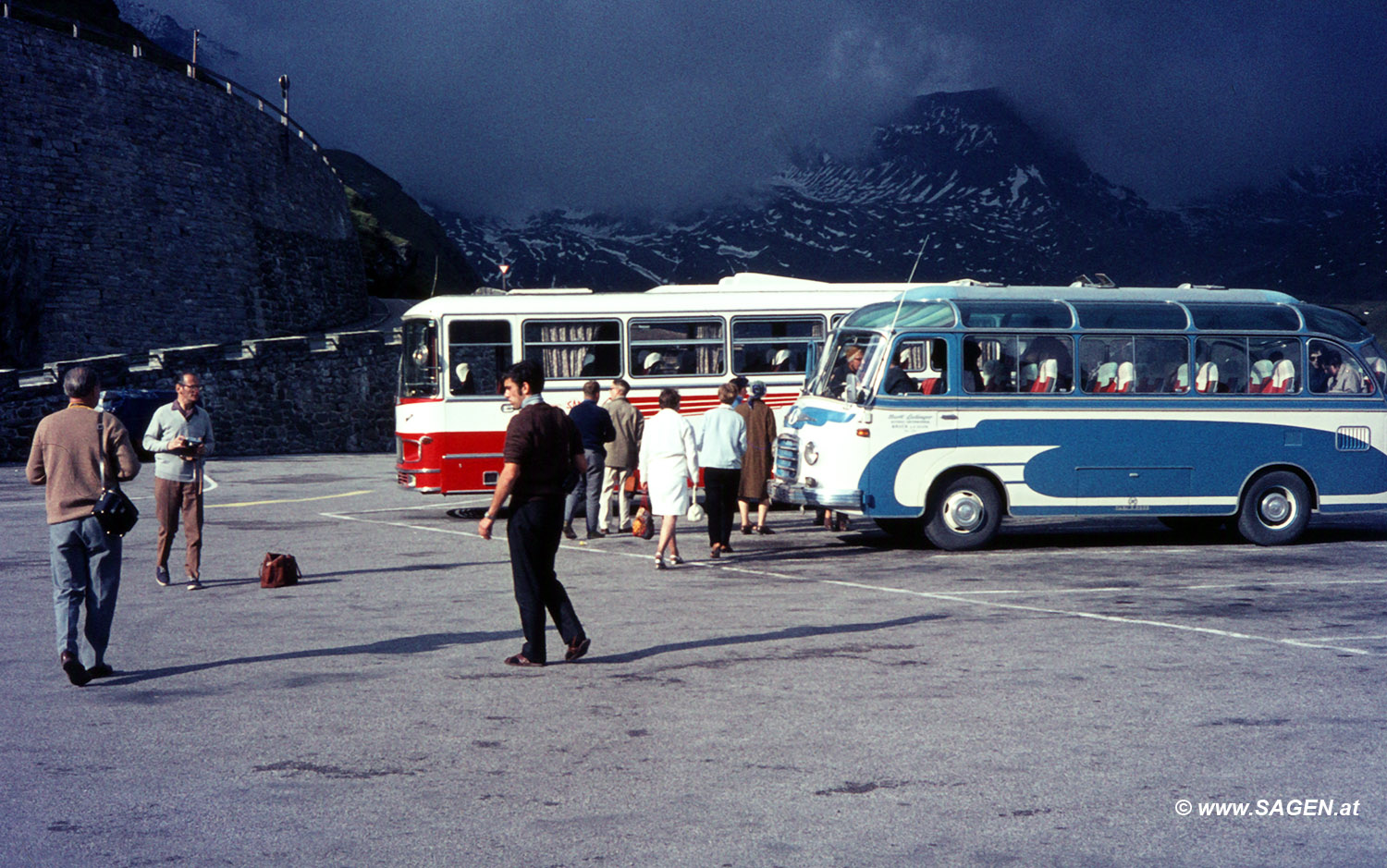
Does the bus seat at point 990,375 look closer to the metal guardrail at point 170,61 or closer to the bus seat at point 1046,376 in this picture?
the bus seat at point 1046,376

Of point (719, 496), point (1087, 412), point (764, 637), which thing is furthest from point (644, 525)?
point (764, 637)

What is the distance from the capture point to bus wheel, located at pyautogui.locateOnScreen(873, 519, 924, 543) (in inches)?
629

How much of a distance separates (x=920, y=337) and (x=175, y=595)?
323 inches

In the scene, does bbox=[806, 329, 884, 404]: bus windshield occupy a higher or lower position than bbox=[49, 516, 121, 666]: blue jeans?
higher

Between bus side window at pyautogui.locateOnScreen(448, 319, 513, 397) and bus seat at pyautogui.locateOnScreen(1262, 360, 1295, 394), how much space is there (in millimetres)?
9857

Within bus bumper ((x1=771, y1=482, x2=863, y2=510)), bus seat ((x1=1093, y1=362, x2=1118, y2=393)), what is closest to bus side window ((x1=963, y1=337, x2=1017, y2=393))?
bus seat ((x1=1093, y1=362, x2=1118, y2=393))

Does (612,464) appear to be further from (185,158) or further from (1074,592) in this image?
(185,158)

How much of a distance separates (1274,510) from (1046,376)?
3.23 metres

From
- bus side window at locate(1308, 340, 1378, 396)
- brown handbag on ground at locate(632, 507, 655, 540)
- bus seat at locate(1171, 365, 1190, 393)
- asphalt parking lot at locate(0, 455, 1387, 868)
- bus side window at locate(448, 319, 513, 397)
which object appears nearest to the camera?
asphalt parking lot at locate(0, 455, 1387, 868)

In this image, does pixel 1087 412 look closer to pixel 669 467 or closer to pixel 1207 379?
pixel 1207 379

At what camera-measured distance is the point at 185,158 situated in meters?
47.3

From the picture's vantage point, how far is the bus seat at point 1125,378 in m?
15.2

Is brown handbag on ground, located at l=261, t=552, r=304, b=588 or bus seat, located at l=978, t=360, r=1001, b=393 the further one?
bus seat, located at l=978, t=360, r=1001, b=393

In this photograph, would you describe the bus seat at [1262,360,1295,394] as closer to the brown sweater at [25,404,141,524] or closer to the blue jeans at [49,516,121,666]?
the brown sweater at [25,404,141,524]
